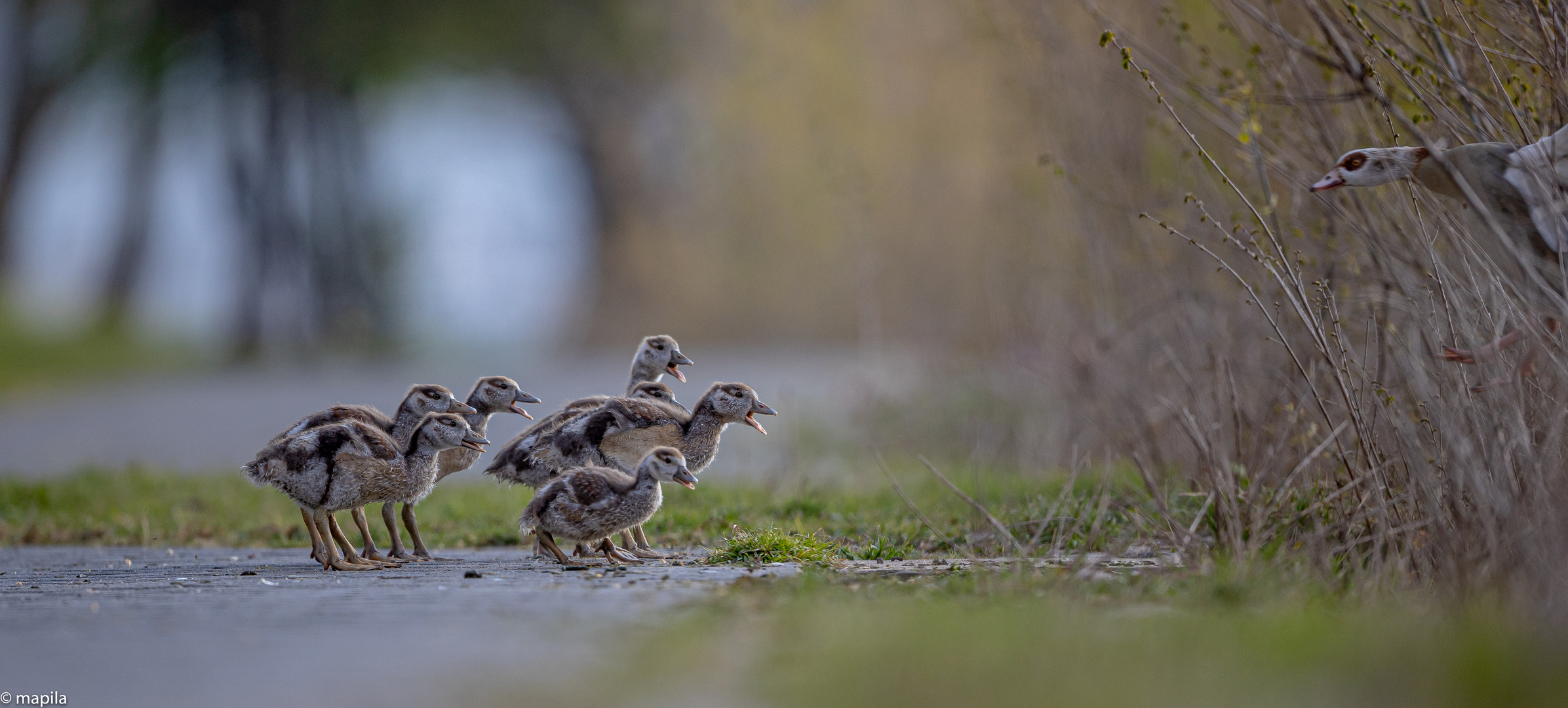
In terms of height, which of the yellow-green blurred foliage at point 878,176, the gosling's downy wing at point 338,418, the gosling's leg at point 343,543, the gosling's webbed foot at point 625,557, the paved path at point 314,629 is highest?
the yellow-green blurred foliage at point 878,176

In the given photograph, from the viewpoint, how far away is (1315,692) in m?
3.85

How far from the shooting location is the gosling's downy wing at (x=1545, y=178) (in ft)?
19.0

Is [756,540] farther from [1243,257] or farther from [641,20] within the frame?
[641,20]

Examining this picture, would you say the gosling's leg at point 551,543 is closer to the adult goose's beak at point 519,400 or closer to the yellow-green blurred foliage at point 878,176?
the adult goose's beak at point 519,400

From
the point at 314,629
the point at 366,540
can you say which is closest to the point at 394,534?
the point at 366,540

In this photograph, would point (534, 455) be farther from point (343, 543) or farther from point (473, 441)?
point (343, 543)

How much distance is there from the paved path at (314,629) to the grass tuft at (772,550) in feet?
0.73

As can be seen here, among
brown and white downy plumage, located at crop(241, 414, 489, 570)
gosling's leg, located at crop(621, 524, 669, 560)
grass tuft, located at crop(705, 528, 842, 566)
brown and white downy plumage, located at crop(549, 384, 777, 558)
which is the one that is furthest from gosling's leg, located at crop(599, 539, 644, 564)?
brown and white downy plumage, located at crop(241, 414, 489, 570)

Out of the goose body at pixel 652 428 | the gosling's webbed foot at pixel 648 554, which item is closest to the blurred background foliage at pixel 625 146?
the goose body at pixel 652 428

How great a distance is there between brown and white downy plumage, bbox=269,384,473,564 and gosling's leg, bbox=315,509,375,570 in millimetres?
54

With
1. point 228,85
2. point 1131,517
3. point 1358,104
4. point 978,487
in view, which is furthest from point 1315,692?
point 228,85

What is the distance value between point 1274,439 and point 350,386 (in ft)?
53.0

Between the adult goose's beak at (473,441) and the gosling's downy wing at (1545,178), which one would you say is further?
the adult goose's beak at (473,441)

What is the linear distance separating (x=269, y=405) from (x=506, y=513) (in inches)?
418
